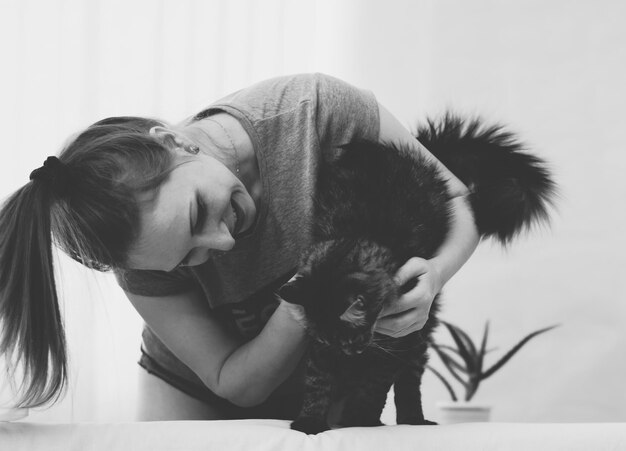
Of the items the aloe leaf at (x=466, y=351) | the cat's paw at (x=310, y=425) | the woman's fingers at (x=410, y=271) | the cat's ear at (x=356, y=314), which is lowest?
the aloe leaf at (x=466, y=351)

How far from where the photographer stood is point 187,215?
0.98m

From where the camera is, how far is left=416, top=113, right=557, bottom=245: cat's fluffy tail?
3.96 ft

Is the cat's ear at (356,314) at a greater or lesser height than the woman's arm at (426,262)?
lesser

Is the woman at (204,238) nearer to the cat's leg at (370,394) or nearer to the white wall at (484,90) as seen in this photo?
the cat's leg at (370,394)

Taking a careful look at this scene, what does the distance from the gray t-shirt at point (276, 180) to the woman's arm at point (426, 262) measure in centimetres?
5

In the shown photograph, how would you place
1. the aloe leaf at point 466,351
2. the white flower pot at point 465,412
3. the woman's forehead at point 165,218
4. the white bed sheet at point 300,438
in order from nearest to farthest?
the white bed sheet at point 300,438 → the woman's forehead at point 165,218 → the white flower pot at point 465,412 → the aloe leaf at point 466,351

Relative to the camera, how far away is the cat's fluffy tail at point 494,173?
1.21m

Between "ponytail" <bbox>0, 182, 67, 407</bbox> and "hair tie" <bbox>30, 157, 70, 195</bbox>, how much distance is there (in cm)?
1

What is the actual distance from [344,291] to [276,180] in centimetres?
22

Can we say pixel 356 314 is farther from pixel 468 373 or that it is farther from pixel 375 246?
pixel 468 373

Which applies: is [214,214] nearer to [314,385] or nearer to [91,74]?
[314,385]

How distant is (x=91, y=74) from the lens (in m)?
1.96

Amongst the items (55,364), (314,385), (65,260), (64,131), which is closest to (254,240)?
(314,385)

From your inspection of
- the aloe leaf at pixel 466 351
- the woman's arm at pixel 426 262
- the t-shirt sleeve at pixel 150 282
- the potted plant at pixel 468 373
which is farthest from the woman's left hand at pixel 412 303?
the aloe leaf at pixel 466 351
